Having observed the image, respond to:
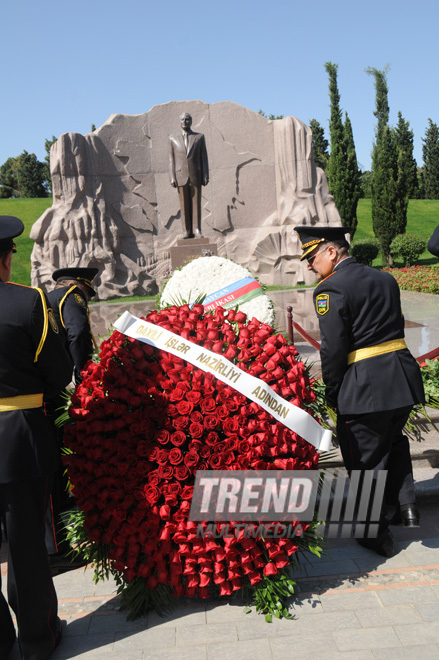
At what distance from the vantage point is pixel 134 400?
8.44ft

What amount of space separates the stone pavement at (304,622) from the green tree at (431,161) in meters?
45.0

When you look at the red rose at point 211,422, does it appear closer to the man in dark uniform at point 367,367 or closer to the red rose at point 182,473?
the red rose at point 182,473

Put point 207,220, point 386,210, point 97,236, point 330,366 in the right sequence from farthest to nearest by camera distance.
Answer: point 386,210 → point 207,220 → point 97,236 → point 330,366

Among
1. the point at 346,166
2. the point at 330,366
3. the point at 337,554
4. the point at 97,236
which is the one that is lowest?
the point at 337,554

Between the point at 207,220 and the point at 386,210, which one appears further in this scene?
the point at 386,210

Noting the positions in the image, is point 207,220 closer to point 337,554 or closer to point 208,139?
point 208,139

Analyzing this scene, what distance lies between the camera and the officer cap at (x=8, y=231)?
238cm

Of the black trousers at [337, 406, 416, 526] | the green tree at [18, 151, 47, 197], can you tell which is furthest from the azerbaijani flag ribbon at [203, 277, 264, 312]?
the green tree at [18, 151, 47, 197]

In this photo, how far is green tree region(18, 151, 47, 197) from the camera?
131 feet

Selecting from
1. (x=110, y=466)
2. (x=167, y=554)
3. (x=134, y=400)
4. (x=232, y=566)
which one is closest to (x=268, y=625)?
(x=232, y=566)

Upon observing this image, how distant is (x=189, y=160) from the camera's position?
1166 centimetres

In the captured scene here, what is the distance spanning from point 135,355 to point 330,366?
1088mm

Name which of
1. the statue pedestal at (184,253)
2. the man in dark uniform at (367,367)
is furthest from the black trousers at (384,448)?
the statue pedestal at (184,253)

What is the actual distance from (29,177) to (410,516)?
1647 inches
